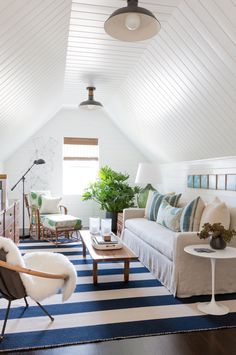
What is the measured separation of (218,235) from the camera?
9.25 ft

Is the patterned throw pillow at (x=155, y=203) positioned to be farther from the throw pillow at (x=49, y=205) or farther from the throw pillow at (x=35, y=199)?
the throw pillow at (x=35, y=199)

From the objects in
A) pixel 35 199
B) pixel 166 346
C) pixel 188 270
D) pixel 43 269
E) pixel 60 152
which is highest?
pixel 60 152

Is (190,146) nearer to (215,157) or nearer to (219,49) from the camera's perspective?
(215,157)

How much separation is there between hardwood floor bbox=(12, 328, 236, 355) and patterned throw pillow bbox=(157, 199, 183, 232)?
1736mm

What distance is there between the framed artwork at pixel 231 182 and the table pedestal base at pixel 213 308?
148 cm

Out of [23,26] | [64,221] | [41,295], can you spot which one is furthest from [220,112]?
[64,221]

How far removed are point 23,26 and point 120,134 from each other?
4.58m

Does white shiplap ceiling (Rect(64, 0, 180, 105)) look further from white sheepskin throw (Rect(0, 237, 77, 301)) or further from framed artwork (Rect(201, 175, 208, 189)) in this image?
white sheepskin throw (Rect(0, 237, 77, 301))

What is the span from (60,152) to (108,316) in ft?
14.5

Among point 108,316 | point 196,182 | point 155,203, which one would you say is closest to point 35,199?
point 155,203

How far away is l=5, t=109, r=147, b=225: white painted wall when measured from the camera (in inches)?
250

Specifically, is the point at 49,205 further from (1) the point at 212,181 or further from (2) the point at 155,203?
(1) the point at 212,181

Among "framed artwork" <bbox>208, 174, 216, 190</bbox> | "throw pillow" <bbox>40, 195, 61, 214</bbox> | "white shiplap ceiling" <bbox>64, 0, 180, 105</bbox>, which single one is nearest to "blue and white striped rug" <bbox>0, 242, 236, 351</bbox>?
"framed artwork" <bbox>208, 174, 216, 190</bbox>

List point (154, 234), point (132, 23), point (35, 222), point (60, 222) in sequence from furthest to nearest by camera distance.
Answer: point (35, 222) → point (60, 222) → point (154, 234) → point (132, 23)
